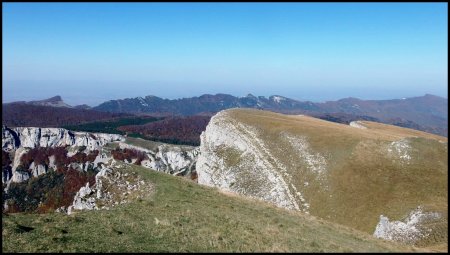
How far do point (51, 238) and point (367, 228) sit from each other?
40.9 metres

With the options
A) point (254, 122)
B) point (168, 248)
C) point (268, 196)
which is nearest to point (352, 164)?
point (268, 196)

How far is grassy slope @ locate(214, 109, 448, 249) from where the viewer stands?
5125 cm

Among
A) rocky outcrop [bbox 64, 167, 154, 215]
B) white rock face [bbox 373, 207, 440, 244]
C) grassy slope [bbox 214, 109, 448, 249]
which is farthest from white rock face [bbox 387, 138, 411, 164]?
rocky outcrop [bbox 64, 167, 154, 215]

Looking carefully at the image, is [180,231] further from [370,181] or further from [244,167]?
[244,167]

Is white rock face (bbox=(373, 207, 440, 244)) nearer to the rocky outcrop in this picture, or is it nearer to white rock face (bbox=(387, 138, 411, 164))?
white rock face (bbox=(387, 138, 411, 164))

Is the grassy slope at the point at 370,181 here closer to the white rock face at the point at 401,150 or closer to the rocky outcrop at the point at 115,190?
the white rock face at the point at 401,150

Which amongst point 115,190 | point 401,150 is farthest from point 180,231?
point 401,150

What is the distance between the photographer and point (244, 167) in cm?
7694

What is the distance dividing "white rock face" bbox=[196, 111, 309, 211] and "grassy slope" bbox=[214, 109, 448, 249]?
2.19 meters

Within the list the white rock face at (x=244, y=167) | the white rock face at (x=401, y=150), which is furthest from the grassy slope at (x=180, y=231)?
the white rock face at (x=401, y=150)

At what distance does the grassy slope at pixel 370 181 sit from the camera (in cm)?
5125

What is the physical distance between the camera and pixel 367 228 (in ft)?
166

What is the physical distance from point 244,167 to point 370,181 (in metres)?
25.7

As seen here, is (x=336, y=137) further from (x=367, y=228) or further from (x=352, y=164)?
(x=367, y=228)
